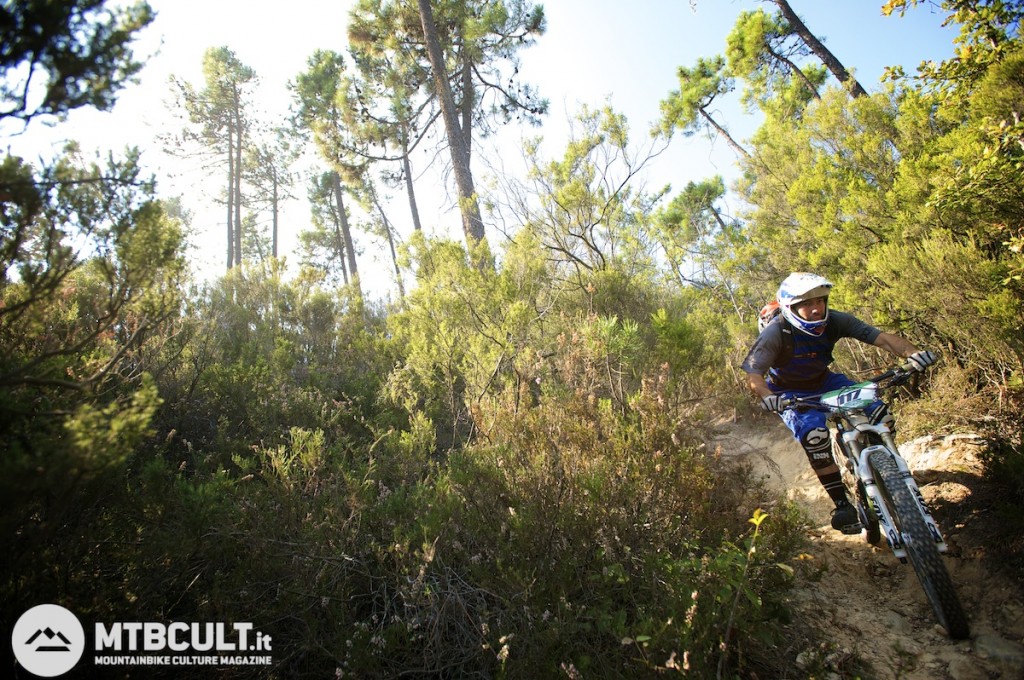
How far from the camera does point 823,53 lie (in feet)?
26.6

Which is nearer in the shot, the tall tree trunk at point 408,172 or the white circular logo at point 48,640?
the white circular logo at point 48,640

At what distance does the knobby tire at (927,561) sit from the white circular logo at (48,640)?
12.8 ft

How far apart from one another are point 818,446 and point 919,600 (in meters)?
0.95

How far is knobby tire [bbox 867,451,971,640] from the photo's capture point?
2312 mm

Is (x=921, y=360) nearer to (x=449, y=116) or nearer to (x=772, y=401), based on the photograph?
(x=772, y=401)

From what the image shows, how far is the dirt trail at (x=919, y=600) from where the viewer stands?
2.23 meters

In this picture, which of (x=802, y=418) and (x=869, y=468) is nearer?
(x=869, y=468)

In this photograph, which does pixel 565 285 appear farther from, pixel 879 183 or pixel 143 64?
pixel 143 64

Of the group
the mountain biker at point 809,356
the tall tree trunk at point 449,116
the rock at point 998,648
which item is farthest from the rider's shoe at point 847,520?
the tall tree trunk at point 449,116

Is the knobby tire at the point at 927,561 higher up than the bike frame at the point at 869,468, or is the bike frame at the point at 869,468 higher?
the bike frame at the point at 869,468

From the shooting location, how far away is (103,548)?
98.0 inches

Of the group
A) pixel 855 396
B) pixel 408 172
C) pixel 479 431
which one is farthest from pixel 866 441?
pixel 408 172

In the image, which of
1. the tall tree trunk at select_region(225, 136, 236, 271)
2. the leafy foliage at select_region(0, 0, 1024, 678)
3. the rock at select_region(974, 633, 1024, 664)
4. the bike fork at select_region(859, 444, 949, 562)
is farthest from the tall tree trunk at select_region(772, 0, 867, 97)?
→ the tall tree trunk at select_region(225, 136, 236, 271)

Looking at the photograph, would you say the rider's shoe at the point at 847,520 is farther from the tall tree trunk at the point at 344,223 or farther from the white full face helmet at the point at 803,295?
the tall tree trunk at the point at 344,223
